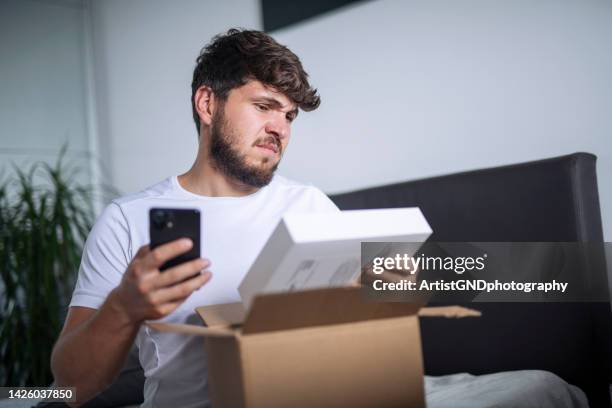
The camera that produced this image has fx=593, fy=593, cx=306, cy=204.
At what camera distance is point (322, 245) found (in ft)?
2.46

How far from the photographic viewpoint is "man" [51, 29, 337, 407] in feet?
3.42

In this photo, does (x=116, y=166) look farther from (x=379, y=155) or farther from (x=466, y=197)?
(x=466, y=197)

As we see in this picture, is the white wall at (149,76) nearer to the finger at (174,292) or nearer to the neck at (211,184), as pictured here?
the neck at (211,184)

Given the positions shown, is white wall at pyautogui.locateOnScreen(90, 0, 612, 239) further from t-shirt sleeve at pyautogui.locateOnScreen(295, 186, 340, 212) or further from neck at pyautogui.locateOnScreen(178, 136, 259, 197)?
neck at pyautogui.locateOnScreen(178, 136, 259, 197)

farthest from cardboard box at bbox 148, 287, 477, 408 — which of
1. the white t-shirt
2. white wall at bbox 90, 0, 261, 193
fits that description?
white wall at bbox 90, 0, 261, 193

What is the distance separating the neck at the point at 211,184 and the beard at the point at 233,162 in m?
0.01

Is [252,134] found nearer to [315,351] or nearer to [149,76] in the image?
[315,351]

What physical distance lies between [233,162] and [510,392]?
78cm

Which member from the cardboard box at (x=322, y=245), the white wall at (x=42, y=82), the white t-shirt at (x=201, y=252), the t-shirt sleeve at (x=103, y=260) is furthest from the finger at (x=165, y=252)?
the white wall at (x=42, y=82)

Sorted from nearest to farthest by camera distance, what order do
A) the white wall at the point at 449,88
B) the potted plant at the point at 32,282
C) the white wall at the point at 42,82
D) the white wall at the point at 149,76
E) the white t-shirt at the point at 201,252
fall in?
the white t-shirt at the point at 201,252, the white wall at the point at 449,88, the potted plant at the point at 32,282, the white wall at the point at 149,76, the white wall at the point at 42,82

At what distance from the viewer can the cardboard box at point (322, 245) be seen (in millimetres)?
740

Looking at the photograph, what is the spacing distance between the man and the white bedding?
517mm

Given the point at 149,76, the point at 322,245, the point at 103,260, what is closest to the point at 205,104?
the point at 103,260

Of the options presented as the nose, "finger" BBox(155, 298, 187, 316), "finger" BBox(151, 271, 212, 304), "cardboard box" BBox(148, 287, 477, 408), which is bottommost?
"cardboard box" BBox(148, 287, 477, 408)
